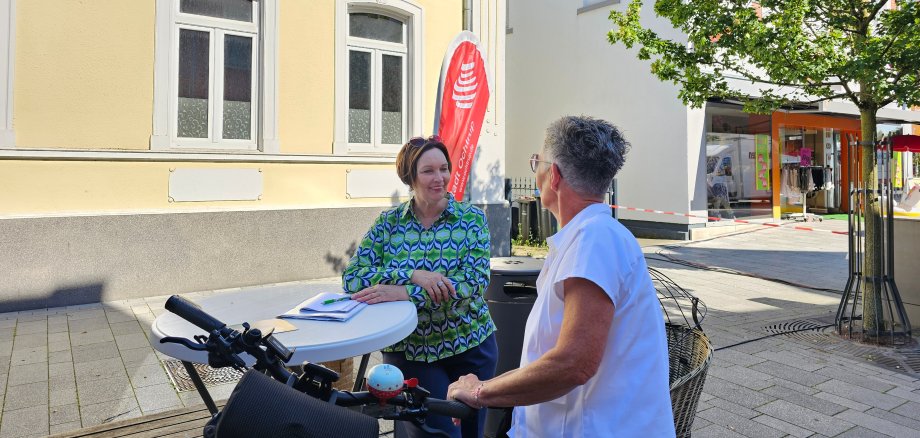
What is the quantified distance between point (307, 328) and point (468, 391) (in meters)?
0.75

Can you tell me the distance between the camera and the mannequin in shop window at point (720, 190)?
1603 cm

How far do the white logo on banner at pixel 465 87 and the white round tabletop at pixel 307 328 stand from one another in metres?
5.90

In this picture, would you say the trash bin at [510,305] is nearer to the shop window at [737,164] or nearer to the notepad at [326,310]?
the notepad at [326,310]

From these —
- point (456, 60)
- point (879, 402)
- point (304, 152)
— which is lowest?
point (879, 402)

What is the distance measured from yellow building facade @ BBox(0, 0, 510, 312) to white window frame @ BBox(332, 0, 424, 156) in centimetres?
2

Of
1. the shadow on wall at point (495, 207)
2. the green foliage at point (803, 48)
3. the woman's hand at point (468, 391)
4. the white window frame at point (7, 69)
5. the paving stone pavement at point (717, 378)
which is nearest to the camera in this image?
the woman's hand at point (468, 391)

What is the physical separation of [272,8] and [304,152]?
1.90m

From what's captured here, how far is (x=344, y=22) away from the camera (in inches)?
356

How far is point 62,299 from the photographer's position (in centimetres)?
708

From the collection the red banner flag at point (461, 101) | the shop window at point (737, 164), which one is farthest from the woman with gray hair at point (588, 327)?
the shop window at point (737, 164)

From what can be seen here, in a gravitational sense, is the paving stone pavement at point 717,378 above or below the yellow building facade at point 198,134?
below

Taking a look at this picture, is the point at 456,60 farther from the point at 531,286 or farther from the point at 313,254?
the point at 531,286

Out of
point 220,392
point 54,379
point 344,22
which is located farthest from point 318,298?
point 344,22

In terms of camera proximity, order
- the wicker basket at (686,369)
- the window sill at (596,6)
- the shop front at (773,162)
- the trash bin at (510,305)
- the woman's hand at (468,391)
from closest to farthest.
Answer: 1. the woman's hand at (468,391)
2. the wicker basket at (686,369)
3. the trash bin at (510,305)
4. the window sill at (596,6)
5. the shop front at (773,162)
